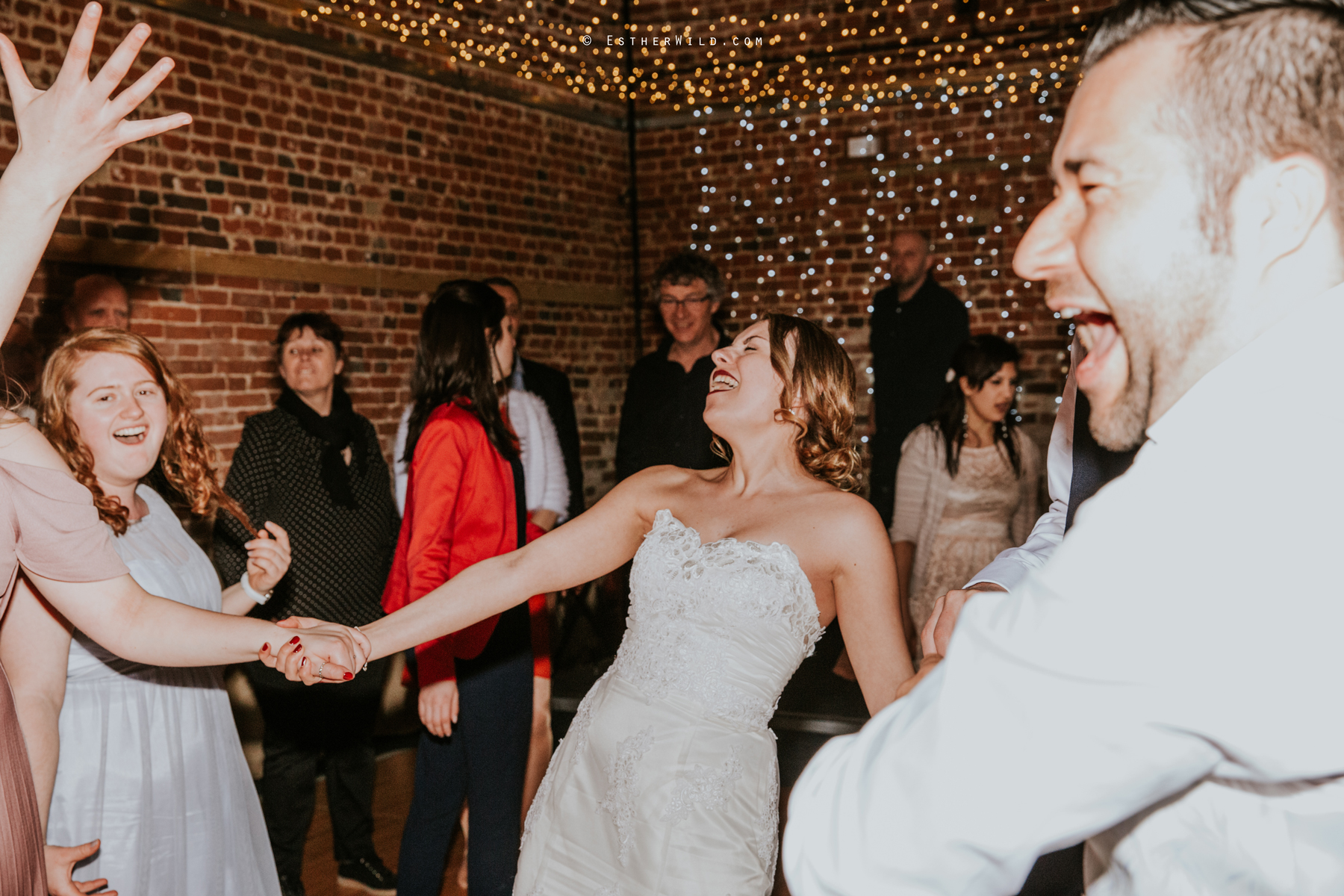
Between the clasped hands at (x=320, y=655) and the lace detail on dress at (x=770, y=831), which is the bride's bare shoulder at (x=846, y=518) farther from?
the clasped hands at (x=320, y=655)

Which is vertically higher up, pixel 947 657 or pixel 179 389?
pixel 179 389

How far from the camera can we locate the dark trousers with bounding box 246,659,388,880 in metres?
3.27

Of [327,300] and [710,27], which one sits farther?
[710,27]

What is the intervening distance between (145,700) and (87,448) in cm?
52

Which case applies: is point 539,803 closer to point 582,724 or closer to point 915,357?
point 582,724

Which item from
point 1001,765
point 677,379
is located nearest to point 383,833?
point 677,379

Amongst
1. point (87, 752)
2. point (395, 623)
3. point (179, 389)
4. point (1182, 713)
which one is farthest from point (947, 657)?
point (179, 389)

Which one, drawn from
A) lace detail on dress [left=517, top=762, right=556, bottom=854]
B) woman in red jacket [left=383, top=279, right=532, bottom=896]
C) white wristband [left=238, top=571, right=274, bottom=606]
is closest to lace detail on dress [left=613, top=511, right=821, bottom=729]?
lace detail on dress [left=517, top=762, right=556, bottom=854]

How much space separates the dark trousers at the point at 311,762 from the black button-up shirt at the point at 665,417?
4.35 ft

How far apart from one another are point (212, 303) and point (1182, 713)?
14.4ft

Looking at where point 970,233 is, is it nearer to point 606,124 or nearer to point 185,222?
point 606,124

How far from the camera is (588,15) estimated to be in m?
6.55

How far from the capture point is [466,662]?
8.56ft

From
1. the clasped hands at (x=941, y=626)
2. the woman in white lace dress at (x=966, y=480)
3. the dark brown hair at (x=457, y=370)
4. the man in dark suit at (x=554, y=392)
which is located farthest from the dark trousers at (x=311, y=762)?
the clasped hands at (x=941, y=626)
